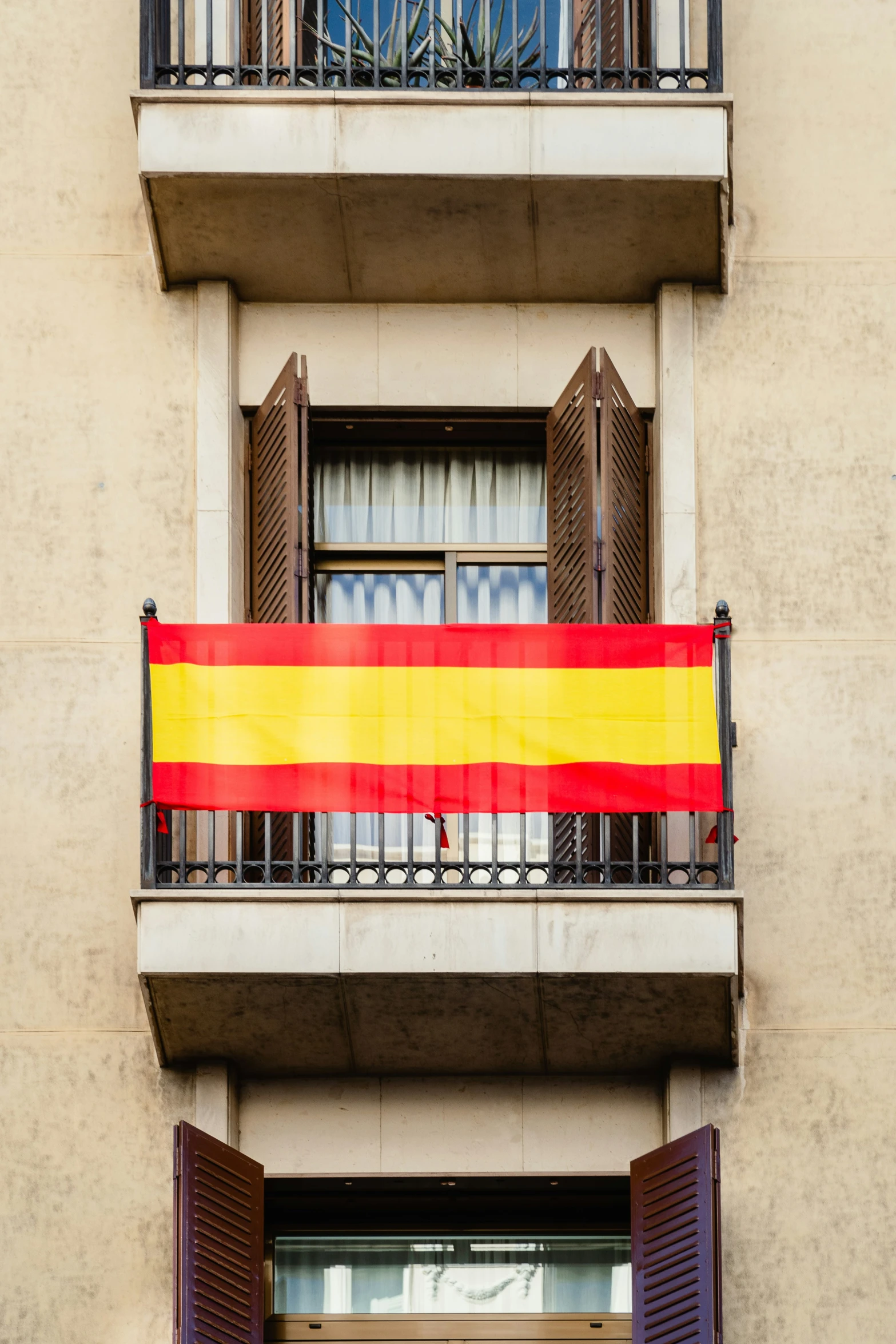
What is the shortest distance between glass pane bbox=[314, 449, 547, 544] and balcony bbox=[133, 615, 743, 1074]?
7.30 feet

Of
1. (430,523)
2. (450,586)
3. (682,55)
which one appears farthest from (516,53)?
(450,586)

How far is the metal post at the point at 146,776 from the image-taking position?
37.4 feet

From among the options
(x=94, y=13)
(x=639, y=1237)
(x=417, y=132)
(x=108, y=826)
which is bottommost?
(x=639, y=1237)

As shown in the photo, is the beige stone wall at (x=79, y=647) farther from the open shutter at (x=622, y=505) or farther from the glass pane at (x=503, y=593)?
the open shutter at (x=622, y=505)

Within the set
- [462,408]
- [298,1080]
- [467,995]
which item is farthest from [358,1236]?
[462,408]

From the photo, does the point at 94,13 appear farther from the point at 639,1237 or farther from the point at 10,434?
the point at 639,1237

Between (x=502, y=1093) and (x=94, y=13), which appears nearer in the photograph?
(x=502, y=1093)

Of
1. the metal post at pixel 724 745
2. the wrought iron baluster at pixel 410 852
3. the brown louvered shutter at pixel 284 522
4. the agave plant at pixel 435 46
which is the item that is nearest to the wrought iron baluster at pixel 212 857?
the brown louvered shutter at pixel 284 522

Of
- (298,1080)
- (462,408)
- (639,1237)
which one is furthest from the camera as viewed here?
(462,408)

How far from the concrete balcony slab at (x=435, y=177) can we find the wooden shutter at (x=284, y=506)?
96 centimetres

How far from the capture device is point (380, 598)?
43.8 ft

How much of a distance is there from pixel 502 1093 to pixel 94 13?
729 centimetres

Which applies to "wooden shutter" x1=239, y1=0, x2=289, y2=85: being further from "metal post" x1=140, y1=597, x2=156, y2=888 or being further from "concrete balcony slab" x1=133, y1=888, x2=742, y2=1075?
"concrete balcony slab" x1=133, y1=888, x2=742, y2=1075

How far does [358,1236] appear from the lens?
486 inches
